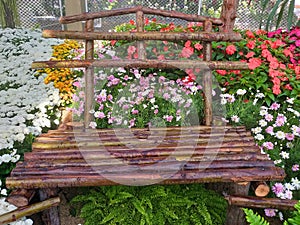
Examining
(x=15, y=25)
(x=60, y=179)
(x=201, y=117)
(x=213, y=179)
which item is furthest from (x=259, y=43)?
(x=15, y=25)

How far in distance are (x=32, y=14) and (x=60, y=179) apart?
20.2 ft

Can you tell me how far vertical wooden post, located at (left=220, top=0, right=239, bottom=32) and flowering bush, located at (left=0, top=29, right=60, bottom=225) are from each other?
7.04 feet

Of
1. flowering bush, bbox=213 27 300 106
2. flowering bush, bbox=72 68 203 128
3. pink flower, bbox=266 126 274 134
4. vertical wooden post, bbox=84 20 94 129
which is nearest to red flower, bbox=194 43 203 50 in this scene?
flowering bush, bbox=213 27 300 106

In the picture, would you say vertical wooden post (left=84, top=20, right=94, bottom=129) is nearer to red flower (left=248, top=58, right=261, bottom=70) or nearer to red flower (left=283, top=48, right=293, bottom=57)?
red flower (left=248, top=58, right=261, bottom=70)

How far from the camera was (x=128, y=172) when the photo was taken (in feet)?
6.61

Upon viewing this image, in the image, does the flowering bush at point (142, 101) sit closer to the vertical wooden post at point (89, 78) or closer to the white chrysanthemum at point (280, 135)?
the vertical wooden post at point (89, 78)

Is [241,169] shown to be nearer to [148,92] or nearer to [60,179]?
[60,179]

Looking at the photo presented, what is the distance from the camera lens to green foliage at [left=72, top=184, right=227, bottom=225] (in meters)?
2.22

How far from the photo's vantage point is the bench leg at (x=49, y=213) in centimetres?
212

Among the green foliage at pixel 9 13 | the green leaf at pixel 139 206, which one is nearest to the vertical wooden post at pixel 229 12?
the green leaf at pixel 139 206

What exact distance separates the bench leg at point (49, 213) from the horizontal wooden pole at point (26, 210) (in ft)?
0.14

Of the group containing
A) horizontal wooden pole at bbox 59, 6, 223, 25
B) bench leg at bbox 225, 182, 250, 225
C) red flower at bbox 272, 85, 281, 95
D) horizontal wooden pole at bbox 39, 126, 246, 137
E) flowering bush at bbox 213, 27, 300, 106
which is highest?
horizontal wooden pole at bbox 59, 6, 223, 25

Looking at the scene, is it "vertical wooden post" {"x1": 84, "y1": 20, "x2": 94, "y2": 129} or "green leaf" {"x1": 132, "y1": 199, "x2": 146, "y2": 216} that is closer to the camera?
"green leaf" {"x1": 132, "y1": 199, "x2": 146, "y2": 216}

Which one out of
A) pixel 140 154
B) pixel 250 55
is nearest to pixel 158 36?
pixel 140 154
